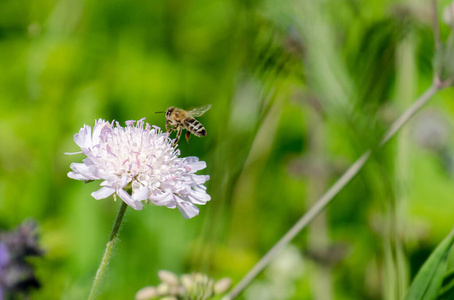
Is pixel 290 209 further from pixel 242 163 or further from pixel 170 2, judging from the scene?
pixel 242 163

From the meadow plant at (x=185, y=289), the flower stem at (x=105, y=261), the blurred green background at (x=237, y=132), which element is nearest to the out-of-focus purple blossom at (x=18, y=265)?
the blurred green background at (x=237, y=132)

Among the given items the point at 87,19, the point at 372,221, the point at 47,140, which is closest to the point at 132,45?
the point at 87,19

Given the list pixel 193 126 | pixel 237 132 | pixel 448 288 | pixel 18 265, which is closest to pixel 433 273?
pixel 448 288

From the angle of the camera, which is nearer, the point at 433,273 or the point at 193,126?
the point at 433,273

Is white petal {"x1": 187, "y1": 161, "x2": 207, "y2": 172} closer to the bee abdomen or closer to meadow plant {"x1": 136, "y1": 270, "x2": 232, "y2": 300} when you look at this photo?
meadow plant {"x1": 136, "y1": 270, "x2": 232, "y2": 300}

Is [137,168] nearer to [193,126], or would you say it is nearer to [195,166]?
[195,166]

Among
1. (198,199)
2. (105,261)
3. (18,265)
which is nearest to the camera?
(105,261)
